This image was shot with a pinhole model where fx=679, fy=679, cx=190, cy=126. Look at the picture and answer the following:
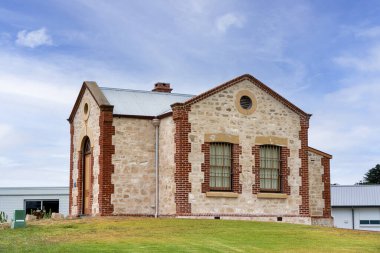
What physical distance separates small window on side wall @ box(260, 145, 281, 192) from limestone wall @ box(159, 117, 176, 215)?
4111mm

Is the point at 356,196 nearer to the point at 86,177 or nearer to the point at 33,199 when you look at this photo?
the point at 33,199

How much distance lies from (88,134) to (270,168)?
839 cm

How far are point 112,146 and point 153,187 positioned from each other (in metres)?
2.51

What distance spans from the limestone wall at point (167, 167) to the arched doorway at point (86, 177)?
379 centimetres

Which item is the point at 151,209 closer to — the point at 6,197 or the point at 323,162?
the point at 323,162

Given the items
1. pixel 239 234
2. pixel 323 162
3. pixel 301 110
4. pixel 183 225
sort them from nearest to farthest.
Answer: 1. pixel 239 234
2. pixel 183 225
3. pixel 301 110
4. pixel 323 162

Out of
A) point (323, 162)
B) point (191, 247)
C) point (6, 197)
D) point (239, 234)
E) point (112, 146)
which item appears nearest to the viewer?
point (191, 247)

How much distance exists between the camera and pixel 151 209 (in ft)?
95.3

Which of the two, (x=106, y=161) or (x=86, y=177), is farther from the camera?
(x=86, y=177)

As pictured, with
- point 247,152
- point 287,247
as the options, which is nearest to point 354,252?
point 287,247

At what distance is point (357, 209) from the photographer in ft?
179

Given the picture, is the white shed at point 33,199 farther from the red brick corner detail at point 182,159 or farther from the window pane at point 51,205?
the red brick corner detail at point 182,159

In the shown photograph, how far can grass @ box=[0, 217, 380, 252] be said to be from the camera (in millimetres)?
19188

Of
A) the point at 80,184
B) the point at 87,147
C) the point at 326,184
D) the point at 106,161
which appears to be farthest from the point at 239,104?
the point at 80,184
